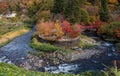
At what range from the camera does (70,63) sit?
4066cm

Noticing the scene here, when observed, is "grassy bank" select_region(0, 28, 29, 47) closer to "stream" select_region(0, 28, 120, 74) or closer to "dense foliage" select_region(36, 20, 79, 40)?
"stream" select_region(0, 28, 120, 74)

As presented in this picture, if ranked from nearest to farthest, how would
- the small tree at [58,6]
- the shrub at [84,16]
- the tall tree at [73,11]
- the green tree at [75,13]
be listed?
the tall tree at [73,11], the green tree at [75,13], the shrub at [84,16], the small tree at [58,6]

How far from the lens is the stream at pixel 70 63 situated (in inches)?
1508

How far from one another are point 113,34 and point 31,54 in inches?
652

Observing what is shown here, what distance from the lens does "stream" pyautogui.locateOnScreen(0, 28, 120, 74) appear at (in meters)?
38.3

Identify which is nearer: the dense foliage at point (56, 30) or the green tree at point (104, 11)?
the dense foliage at point (56, 30)

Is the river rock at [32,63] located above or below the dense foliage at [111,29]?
below

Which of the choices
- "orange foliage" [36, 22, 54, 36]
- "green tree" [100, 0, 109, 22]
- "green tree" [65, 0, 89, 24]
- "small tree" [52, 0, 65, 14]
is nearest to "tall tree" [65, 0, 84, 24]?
"green tree" [65, 0, 89, 24]

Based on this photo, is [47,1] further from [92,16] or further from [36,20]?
[92,16]

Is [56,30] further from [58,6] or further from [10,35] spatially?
[58,6]

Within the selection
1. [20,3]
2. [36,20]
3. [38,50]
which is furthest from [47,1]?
[38,50]

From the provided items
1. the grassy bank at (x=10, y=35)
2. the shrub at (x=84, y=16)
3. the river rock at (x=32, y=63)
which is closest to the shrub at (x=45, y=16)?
the grassy bank at (x=10, y=35)

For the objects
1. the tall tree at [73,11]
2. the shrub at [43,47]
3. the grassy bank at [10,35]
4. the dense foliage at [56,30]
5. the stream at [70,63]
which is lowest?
the grassy bank at [10,35]

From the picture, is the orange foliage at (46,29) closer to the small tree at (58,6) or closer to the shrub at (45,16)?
the shrub at (45,16)
